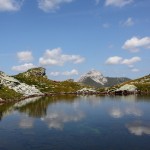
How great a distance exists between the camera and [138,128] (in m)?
91.3

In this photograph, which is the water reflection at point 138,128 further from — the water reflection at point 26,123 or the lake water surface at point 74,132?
the water reflection at point 26,123

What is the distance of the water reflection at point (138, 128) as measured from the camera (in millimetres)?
85375

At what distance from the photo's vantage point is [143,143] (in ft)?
235

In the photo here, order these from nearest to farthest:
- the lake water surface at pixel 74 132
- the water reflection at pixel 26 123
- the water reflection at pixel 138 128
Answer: the lake water surface at pixel 74 132 < the water reflection at pixel 138 128 < the water reflection at pixel 26 123

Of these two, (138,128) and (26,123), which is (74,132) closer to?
(138,128)

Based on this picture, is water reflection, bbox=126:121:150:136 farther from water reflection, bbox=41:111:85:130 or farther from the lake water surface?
water reflection, bbox=41:111:85:130

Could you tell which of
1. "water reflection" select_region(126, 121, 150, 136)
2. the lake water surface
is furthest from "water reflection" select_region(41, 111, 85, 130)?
"water reflection" select_region(126, 121, 150, 136)

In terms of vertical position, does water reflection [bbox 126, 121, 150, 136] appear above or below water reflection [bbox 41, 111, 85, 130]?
below

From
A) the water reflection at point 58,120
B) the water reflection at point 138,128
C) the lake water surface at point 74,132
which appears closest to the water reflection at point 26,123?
the lake water surface at point 74,132

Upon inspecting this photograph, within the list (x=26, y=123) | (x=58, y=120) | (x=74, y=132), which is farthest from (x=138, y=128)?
(x=26, y=123)

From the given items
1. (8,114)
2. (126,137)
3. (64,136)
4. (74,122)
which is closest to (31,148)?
(64,136)

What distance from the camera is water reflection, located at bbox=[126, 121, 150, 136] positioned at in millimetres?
85375

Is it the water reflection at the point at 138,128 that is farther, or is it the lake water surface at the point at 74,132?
the water reflection at the point at 138,128

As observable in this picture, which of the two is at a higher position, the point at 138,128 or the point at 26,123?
the point at 26,123
